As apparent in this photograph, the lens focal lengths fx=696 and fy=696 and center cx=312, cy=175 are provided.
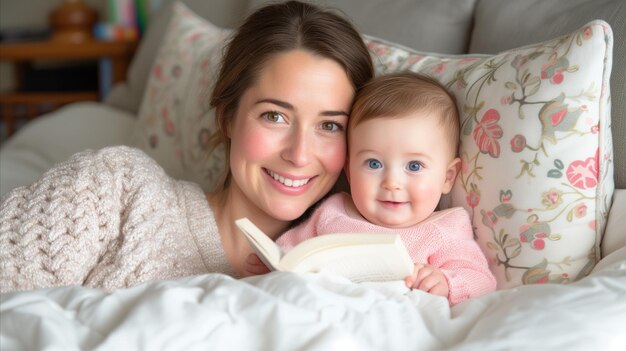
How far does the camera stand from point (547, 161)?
4.04ft

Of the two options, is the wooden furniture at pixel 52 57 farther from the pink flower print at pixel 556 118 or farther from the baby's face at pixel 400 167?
the pink flower print at pixel 556 118

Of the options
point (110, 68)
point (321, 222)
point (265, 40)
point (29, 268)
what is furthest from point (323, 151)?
point (110, 68)

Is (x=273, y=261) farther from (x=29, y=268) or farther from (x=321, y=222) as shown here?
(x=29, y=268)

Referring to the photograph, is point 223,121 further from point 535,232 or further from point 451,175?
point 535,232

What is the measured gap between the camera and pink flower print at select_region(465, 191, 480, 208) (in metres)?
1.32

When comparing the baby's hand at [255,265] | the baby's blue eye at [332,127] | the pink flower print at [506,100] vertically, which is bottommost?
the baby's hand at [255,265]

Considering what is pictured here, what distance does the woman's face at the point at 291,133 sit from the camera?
4.38ft

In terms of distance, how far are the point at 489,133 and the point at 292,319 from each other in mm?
588

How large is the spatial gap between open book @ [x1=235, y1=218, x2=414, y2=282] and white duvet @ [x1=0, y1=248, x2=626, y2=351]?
74mm

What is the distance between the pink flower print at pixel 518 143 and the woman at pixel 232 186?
325mm

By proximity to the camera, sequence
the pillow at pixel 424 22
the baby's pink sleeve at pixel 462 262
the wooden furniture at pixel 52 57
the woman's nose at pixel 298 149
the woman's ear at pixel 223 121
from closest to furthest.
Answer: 1. the baby's pink sleeve at pixel 462 262
2. the woman's nose at pixel 298 149
3. the woman's ear at pixel 223 121
4. the pillow at pixel 424 22
5. the wooden furniture at pixel 52 57

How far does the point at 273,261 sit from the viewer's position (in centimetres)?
111

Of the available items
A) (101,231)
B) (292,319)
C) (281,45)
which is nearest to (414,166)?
(281,45)

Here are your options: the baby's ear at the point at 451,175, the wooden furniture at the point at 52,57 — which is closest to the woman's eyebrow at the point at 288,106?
the baby's ear at the point at 451,175
